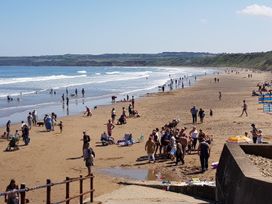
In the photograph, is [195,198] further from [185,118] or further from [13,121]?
[13,121]

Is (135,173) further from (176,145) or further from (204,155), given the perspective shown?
(204,155)

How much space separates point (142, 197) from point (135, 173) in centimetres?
429

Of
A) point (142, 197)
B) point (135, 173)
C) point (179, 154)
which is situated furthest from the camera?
point (179, 154)

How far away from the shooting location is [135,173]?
1755cm

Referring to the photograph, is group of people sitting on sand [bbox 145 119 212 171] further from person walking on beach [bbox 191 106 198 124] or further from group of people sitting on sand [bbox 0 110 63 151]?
person walking on beach [bbox 191 106 198 124]

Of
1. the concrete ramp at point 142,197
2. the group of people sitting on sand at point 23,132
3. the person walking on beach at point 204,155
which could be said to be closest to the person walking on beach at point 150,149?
the person walking on beach at point 204,155

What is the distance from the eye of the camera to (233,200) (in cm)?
880

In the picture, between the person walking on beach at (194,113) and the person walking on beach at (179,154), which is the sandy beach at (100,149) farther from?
the person walking on beach at (194,113)

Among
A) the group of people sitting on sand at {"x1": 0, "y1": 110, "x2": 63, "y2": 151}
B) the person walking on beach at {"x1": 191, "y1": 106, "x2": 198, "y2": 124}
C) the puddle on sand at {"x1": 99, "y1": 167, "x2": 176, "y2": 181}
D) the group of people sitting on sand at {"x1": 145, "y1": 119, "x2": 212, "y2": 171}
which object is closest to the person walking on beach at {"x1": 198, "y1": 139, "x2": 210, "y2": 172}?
the group of people sitting on sand at {"x1": 145, "y1": 119, "x2": 212, "y2": 171}

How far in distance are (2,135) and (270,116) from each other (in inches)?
625

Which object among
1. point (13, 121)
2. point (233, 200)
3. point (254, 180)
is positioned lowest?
point (13, 121)

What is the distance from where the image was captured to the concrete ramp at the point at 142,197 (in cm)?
1272

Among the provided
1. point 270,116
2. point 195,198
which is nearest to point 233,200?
point 195,198

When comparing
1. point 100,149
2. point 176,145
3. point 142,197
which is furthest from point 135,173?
point 100,149
